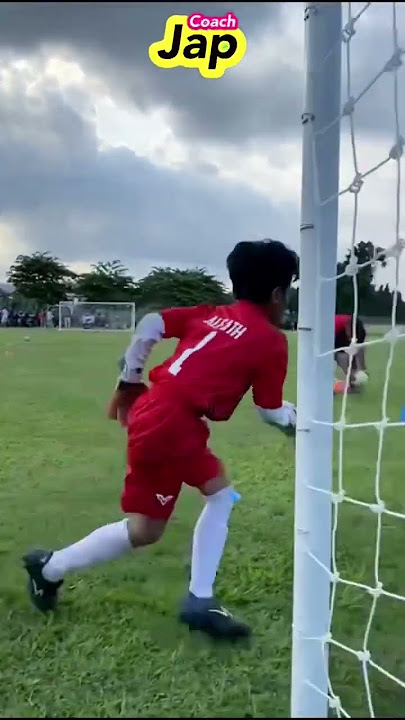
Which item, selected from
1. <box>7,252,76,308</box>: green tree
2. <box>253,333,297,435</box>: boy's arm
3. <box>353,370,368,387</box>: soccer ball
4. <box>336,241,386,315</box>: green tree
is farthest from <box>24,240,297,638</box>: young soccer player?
<box>7,252,76,308</box>: green tree

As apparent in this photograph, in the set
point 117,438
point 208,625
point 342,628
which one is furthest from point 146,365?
point 117,438

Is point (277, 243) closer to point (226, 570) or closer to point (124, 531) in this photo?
point (124, 531)

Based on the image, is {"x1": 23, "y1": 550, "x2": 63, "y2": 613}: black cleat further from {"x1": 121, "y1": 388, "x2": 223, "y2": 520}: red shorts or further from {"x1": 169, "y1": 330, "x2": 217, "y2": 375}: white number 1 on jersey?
{"x1": 169, "y1": 330, "x2": 217, "y2": 375}: white number 1 on jersey

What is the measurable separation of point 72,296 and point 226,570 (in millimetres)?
12357

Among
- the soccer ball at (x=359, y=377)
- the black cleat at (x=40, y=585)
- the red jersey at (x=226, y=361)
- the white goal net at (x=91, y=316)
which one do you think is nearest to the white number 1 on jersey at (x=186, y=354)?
the red jersey at (x=226, y=361)

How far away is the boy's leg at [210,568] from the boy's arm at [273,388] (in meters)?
0.13

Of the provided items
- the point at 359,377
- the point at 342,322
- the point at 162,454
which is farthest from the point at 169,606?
the point at 359,377

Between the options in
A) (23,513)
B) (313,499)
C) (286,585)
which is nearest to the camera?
(313,499)

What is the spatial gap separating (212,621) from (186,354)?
0.39 m

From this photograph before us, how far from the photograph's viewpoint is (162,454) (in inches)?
46.4

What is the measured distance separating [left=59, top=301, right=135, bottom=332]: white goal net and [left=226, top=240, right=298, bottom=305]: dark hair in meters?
9.59

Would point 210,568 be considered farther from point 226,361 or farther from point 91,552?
point 226,361

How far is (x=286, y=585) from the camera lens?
1396mm

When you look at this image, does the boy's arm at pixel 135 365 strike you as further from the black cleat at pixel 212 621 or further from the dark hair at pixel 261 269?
the black cleat at pixel 212 621
